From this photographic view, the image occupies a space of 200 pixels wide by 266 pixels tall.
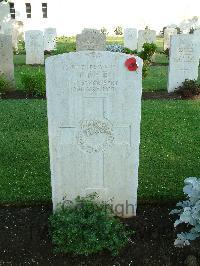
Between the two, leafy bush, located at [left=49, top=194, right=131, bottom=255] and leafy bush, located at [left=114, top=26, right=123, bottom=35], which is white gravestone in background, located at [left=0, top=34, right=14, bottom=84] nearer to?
leafy bush, located at [left=49, top=194, right=131, bottom=255]

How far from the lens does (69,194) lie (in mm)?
4137

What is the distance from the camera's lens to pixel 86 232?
3.66m

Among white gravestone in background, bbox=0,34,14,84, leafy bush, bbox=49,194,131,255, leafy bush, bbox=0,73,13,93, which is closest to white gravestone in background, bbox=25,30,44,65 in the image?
white gravestone in background, bbox=0,34,14,84

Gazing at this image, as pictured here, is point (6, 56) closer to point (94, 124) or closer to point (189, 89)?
point (189, 89)

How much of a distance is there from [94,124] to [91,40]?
8032mm

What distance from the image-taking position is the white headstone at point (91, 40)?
11422 millimetres

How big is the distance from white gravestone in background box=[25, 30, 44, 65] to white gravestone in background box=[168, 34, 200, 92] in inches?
270

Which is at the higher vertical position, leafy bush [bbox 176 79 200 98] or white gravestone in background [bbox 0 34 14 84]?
white gravestone in background [bbox 0 34 14 84]

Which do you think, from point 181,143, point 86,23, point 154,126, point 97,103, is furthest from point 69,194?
point 86,23

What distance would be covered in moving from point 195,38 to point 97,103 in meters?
7.50

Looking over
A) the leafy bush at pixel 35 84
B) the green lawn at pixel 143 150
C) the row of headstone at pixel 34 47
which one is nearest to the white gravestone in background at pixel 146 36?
the row of headstone at pixel 34 47

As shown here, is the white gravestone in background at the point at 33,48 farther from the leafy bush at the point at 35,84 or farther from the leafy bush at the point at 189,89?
the leafy bush at the point at 189,89

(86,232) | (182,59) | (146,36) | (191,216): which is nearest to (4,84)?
(182,59)

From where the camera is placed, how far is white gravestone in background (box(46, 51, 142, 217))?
3678 millimetres
